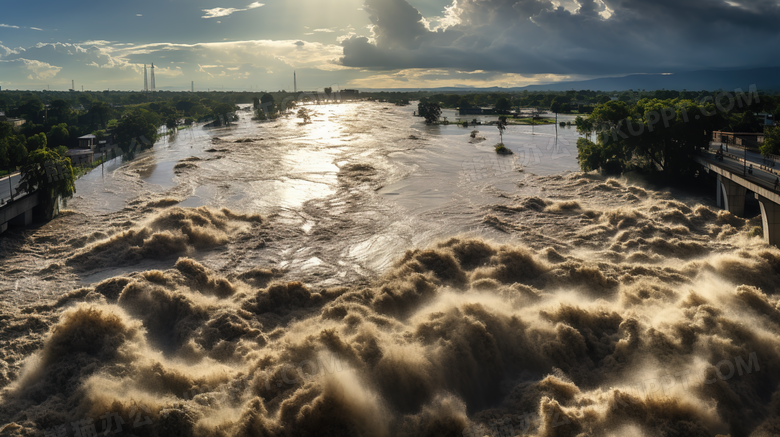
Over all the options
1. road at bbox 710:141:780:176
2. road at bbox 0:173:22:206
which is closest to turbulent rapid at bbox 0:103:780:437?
road at bbox 0:173:22:206

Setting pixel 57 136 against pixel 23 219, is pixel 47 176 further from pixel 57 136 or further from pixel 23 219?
pixel 57 136

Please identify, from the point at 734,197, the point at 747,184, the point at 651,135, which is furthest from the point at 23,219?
the point at 651,135

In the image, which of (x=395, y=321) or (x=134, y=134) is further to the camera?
(x=134, y=134)

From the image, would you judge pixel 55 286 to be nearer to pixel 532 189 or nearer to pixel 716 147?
pixel 532 189

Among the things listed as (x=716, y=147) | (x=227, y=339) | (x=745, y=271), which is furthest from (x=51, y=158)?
(x=716, y=147)

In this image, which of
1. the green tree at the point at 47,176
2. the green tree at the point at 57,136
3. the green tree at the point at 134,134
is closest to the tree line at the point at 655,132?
the green tree at the point at 47,176

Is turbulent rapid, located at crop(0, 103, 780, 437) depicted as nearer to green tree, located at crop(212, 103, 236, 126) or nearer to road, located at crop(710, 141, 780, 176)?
road, located at crop(710, 141, 780, 176)

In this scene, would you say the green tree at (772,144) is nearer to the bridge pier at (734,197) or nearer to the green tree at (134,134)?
the bridge pier at (734,197)
